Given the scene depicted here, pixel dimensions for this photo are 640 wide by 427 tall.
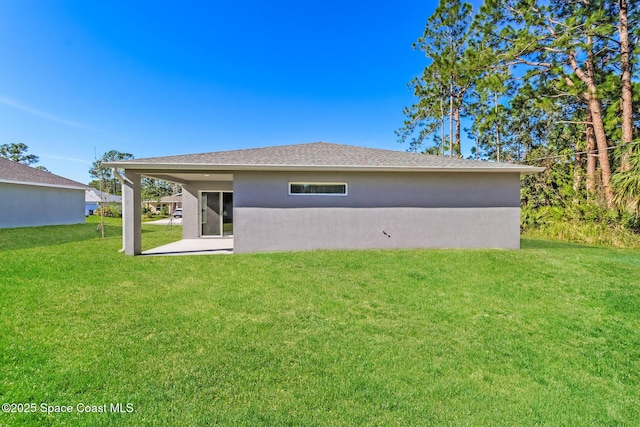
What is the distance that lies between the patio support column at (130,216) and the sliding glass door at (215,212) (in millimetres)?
4504

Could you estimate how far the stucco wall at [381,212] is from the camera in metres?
9.30

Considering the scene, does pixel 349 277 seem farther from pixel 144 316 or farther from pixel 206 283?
pixel 144 316

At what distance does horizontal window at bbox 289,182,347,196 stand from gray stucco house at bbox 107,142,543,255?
0.03 m

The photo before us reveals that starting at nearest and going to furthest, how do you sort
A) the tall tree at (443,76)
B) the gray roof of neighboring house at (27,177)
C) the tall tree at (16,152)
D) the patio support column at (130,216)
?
the patio support column at (130,216) < the gray roof of neighboring house at (27,177) < the tall tree at (443,76) < the tall tree at (16,152)

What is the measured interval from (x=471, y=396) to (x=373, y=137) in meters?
24.7

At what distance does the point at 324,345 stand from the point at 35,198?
23.4 m

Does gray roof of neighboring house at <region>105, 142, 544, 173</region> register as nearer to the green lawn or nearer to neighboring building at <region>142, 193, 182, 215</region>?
the green lawn

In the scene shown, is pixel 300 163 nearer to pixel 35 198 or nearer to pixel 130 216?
pixel 130 216

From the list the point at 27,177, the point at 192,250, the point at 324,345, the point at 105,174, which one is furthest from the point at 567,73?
the point at 105,174

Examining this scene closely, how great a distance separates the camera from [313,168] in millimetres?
9000

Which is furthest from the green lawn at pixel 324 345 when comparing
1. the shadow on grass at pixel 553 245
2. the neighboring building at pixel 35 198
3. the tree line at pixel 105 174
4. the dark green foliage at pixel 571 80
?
the tree line at pixel 105 174

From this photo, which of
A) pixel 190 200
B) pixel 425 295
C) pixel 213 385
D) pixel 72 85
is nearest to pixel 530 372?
pixel 425 295

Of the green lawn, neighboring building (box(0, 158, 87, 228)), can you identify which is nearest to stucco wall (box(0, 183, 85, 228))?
neighboring building (box(0, 158, 87, 228))

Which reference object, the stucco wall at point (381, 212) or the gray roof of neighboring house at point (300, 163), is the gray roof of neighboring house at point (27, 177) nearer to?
the gray roof of neighboring house at point (300, 163)
